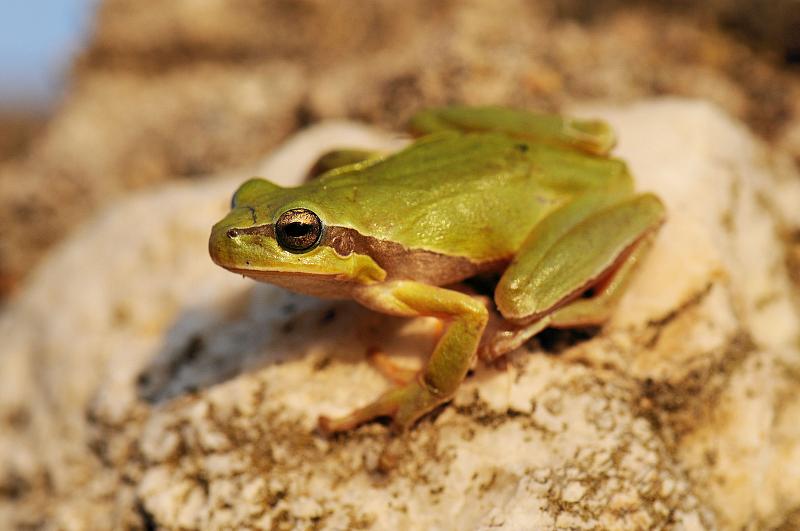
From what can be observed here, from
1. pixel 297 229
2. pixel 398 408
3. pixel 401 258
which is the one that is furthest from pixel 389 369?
pixel 297 229

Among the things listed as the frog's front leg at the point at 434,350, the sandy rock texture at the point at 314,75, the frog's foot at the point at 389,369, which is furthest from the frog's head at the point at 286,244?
the sandy rock texture at the point at 314,75

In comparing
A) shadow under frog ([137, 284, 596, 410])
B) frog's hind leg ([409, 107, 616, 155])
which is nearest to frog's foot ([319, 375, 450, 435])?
shadow under frog ([137, 284, 596, 410])

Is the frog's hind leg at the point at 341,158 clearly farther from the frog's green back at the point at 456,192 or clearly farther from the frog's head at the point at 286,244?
the frog's head at the point at 286,244

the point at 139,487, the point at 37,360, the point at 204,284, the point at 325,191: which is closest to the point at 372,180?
the point at 325,191

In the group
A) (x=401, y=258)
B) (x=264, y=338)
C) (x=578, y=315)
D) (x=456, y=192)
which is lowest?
(x=264, y=338)

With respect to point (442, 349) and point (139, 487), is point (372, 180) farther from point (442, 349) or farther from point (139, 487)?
point (139, 487)

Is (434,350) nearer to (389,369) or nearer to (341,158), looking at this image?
(389,369)

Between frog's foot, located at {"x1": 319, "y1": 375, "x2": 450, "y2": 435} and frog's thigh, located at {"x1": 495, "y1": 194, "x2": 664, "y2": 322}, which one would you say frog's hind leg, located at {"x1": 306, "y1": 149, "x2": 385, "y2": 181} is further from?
frog's foot, located at {"x1": 319, "y1": 375, "x2": 450, "y2": 435}
